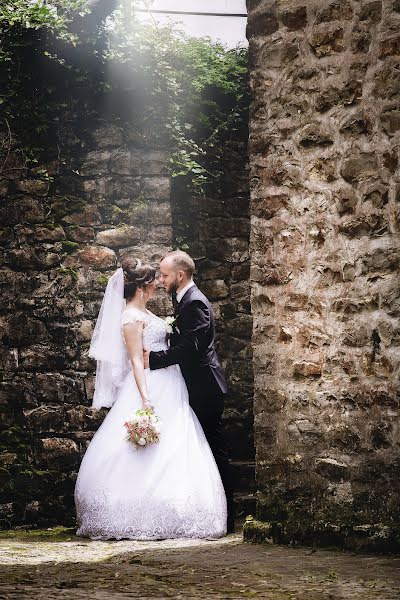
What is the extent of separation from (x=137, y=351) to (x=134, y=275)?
59cm

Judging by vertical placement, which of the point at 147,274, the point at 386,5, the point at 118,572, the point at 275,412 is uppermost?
the point at 386,5

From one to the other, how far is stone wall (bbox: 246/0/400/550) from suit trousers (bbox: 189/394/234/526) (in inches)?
40.4

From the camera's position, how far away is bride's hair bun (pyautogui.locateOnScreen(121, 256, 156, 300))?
6617 mm

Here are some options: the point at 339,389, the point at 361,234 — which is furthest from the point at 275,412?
the point at 361,234

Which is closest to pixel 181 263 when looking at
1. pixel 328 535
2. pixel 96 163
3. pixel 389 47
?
pixel 96 163

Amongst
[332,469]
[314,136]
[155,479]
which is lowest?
[155,479]

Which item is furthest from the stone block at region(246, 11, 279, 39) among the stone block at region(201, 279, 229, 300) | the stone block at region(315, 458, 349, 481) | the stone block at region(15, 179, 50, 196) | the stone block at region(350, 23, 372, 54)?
the stone block at region(201, 279, 229, 300)

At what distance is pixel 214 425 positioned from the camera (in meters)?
6.38

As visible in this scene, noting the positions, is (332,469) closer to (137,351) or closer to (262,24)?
(137,351)

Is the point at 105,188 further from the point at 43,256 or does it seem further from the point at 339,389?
the point at 339,389

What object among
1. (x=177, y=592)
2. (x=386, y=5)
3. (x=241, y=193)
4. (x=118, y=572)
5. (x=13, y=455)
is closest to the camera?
(x=177, y=592)

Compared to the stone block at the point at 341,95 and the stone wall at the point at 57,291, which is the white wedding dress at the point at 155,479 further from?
the stone block at the point at 341,95

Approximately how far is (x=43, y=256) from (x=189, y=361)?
60.9 inches

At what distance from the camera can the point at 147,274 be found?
6.63 meters
